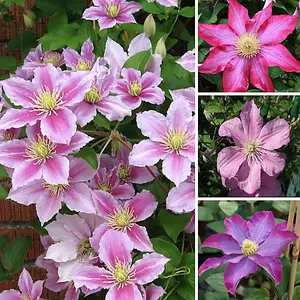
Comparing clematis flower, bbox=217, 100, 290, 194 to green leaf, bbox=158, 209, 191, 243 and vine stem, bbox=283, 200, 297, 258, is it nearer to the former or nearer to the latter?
vine stem, bbox=283, 200, 297, 258

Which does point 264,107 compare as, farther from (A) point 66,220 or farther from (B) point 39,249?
(B) point 39,249

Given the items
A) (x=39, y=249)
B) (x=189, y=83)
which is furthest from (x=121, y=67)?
(x=39, y=249)

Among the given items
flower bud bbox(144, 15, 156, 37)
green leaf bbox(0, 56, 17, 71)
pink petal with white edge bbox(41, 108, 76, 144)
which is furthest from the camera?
green leaf bbox(0, 56, 17, 71)

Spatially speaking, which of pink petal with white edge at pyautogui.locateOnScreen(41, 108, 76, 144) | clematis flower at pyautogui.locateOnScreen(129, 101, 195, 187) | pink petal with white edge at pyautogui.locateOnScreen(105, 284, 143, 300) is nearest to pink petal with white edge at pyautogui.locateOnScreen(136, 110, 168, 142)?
clematis flower at pyautogui.locateOnScreen(129, 101, 195, 187)

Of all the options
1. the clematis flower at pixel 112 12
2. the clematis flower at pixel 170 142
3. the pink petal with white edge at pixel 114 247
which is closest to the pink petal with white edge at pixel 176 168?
the clematis flower at pixel 170 142

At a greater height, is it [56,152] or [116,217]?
[56,152]

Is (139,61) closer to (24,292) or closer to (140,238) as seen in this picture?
(140,238)
